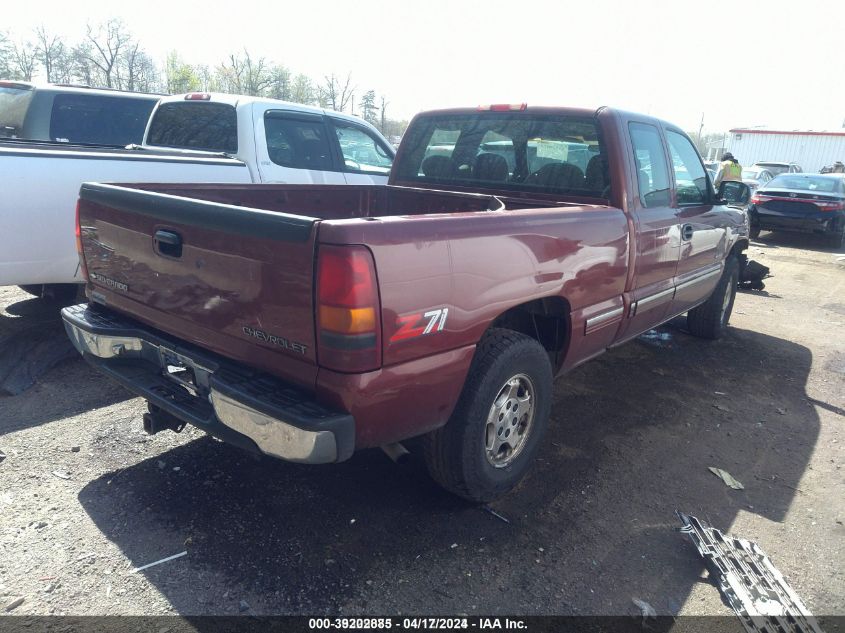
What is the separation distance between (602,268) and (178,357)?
2.24 metres

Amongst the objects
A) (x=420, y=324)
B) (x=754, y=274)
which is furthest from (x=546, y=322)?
(x=754, y=274)

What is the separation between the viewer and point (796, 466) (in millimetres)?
3756

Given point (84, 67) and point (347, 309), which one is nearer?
point (347, 309)

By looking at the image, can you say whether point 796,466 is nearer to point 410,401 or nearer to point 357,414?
point 410,401

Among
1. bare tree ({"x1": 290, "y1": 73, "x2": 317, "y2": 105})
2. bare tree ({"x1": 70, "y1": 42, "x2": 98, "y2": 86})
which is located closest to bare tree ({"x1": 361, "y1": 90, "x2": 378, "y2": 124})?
bare tree ({"x1": 290, "y1": 73, "x2": 317, "y2": 105})

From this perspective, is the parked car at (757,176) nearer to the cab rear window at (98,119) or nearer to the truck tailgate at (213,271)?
the cab rear window at (98,119)

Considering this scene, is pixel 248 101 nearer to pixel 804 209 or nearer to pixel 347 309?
pixel 347 309

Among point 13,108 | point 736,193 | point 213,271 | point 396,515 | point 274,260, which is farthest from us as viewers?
point 13,108

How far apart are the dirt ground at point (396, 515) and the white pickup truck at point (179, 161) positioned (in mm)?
777

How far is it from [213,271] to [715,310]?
5.04 m

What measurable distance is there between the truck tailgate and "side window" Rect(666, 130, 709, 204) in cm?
323

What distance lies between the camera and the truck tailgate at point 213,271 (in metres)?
2.23

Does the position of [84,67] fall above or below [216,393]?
above

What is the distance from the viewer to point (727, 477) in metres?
3.56
